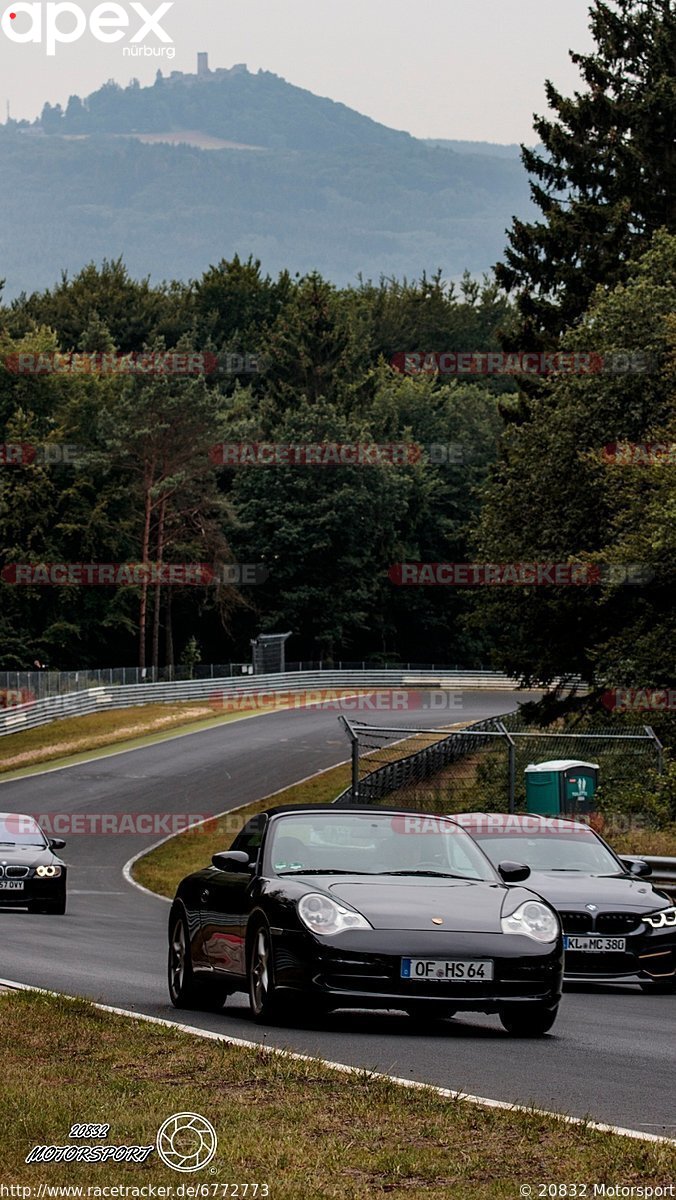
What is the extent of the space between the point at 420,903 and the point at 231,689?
72657 mm

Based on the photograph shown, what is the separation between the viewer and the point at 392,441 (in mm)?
109375

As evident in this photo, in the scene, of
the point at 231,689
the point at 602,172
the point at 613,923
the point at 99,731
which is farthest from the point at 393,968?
the point at 231,689

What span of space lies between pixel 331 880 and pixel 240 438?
279ft

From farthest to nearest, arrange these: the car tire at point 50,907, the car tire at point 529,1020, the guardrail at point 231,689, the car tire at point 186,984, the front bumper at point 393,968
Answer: the guardrail at point 231,689 < the car tire at point 50,907 < the car tire at point 186,984 < the car tire at point 529,1020 < the front bumper at point 393,968

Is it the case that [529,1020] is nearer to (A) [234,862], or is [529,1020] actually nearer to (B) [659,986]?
(A) [234,862]

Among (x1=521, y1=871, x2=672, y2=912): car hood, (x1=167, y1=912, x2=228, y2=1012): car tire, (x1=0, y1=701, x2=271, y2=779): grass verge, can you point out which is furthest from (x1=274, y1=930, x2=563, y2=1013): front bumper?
(x1=0, y1=701, x2=271, y2=779): grass verge

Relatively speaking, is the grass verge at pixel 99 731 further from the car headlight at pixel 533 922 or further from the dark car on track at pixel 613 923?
the car headlight at pixel 533 922

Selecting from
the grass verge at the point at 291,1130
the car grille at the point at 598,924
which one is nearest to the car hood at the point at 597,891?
the car grille at the point at 598,924

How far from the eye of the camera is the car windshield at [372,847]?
11141mm

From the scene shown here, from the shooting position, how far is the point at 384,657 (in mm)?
104375

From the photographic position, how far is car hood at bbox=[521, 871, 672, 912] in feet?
50.4

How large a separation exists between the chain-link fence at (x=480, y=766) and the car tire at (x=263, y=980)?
13.7m

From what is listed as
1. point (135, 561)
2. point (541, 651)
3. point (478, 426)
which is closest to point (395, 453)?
point (478, 426)

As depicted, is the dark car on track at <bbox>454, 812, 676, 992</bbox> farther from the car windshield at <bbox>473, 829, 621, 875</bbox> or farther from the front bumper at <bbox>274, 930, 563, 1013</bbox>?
the front bumper at <bbox>274, 930, 563, 1013</bbox>
